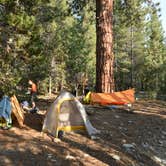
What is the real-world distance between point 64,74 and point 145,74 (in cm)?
2137

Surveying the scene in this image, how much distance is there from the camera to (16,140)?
8.40 metres

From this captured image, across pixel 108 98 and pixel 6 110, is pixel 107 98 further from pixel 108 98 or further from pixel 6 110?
pixel 6 110

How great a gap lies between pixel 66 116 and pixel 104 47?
4821 mm

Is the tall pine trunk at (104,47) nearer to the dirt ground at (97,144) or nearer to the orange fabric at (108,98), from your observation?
the orange fabric at (108,98)

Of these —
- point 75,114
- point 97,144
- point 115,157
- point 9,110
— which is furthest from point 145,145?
point 9,110

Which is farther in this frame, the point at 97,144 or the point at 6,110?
the point at 6,110

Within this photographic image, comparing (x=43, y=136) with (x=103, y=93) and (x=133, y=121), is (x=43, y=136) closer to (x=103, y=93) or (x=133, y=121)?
(x=133, y=121)

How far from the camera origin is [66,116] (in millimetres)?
9852

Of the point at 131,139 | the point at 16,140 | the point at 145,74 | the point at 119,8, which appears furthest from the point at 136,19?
the point at 145,74

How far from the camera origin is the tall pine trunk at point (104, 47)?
1394cm

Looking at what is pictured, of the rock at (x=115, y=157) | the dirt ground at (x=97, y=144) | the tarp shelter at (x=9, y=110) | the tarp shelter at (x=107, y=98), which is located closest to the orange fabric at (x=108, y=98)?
the tarp shelter at (x=107, y=98)

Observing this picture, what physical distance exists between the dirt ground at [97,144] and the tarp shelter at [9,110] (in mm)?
242

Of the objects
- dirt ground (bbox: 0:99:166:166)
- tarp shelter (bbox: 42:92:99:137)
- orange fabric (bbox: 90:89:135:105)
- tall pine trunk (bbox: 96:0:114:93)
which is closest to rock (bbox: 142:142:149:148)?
dirt ground (bbox: 0:99:166:166)

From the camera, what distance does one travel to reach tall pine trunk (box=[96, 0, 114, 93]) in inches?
549
